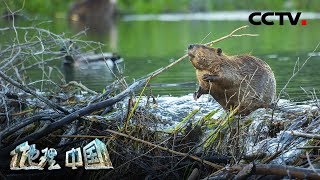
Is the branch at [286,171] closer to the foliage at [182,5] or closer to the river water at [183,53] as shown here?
the river water at [183,53]

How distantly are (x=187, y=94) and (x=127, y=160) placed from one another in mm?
3317

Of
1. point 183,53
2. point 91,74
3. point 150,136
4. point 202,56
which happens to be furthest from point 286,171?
point 183,53

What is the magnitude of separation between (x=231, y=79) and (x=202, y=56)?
0.36m

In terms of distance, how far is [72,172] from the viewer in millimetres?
7160

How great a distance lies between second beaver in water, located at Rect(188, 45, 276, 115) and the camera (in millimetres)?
7426

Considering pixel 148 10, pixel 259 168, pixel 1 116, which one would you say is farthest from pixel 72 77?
pixel 148 10

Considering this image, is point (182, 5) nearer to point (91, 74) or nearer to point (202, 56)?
point (91, 74)

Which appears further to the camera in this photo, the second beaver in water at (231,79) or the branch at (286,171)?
the second beaver in water at (231,79)

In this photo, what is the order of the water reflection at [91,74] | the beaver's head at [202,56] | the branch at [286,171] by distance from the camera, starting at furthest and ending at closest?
the water reflection at [91,74], the beaver's head at [202,56], the branch at [286,171]

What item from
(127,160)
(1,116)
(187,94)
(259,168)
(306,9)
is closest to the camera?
(259,168)

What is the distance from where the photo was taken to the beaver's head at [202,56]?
7.33 meters

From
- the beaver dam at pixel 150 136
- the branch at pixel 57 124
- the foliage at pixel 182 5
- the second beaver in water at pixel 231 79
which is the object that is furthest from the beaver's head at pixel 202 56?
the foliage at pixel 182 5

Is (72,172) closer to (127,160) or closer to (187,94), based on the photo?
(127,160)

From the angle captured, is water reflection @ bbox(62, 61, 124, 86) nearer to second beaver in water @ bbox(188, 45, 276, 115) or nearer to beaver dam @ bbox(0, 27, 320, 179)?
second beaver in water @ bbox(188, 45, 276, 115)
